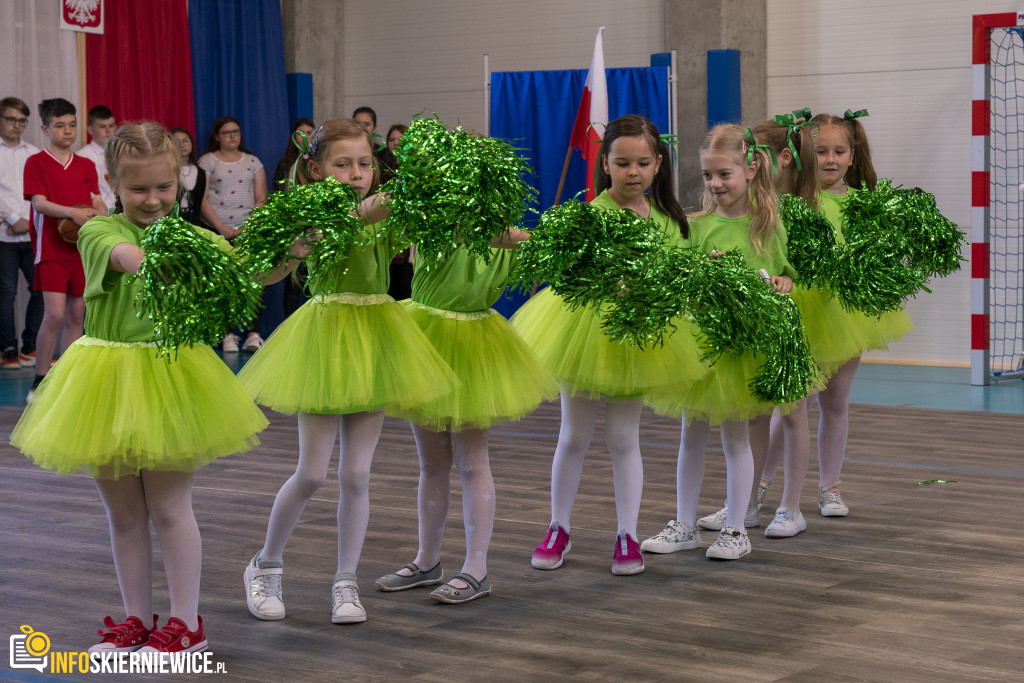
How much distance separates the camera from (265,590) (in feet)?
9.68

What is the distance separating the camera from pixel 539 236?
3059 millimetres

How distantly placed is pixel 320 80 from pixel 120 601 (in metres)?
8.04

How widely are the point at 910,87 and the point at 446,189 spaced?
6.59m

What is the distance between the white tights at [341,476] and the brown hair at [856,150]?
209 cm

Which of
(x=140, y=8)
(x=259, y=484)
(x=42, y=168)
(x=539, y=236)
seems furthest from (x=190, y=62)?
(x=539, y=236)

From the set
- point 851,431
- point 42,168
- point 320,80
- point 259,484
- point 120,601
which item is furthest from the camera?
point 320,80

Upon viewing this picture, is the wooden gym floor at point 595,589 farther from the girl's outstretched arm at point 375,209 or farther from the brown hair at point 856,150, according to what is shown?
the brown hair at point 856,150

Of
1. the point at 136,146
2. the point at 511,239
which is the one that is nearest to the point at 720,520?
the point at 511,239

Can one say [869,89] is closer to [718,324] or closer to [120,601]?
[718,324]

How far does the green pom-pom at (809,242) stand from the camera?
3.75m

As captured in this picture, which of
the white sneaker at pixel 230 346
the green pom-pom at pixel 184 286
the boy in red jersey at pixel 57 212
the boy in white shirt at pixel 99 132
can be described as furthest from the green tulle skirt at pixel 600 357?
the white sneaker at pixel 230 346

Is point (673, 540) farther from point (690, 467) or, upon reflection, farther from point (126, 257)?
point (126, 257)

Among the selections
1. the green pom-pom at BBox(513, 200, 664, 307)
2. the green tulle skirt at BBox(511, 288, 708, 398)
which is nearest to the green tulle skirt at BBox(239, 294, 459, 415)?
the green pom-pom at BBox(513, 200, 664, 307)

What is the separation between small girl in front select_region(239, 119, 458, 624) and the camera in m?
2.82
